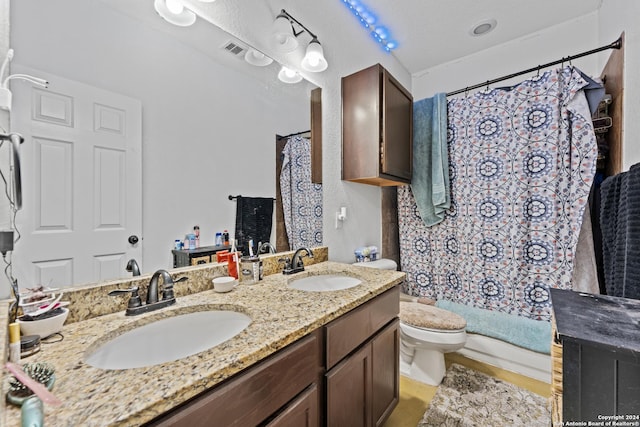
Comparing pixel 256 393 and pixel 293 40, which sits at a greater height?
pixel 293 40

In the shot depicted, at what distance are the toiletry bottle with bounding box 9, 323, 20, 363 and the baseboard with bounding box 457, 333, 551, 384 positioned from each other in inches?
94.9

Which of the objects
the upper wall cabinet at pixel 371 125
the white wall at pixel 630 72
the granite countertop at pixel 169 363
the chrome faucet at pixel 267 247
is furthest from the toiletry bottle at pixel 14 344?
the white wall at pixel 630 72

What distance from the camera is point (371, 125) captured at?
179cm

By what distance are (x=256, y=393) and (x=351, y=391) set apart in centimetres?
55

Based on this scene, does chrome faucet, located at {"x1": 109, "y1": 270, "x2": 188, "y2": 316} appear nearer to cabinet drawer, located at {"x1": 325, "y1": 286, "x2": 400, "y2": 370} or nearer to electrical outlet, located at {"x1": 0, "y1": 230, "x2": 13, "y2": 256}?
electrical outlet, located at {"x1": 0, "y1": 230, "x2": 13, "y2": 256}

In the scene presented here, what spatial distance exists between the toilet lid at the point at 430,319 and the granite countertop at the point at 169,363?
0.80 meters

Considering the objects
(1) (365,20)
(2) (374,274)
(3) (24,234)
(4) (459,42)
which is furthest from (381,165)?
(3) (24,234)

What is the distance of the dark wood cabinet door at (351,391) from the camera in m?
0.95

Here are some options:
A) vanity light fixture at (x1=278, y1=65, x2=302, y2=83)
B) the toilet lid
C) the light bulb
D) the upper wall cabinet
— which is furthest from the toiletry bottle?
the toilet lid

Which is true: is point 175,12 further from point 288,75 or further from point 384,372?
point 384,372

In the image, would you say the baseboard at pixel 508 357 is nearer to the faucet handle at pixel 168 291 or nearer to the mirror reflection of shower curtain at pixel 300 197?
the mirror reflection of shower curtain at pixel 300 197

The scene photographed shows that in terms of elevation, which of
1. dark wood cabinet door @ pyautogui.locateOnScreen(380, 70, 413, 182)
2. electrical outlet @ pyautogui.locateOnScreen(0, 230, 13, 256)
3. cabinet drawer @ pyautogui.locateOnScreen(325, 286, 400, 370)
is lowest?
cabinet drawer @ pyautogui.locateOnScreen(325, 286, 400, 370)

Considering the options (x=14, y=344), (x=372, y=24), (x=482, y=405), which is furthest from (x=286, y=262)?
(x=372, y=24)

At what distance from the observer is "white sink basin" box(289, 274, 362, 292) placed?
1424 millimetres
